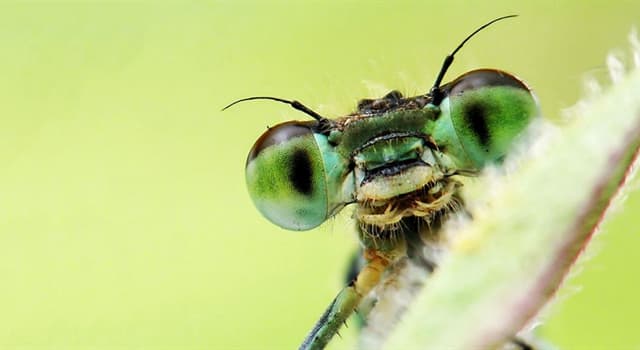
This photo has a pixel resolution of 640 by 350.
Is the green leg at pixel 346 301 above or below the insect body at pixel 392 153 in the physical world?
below

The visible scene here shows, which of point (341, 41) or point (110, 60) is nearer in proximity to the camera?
point (110, 60)

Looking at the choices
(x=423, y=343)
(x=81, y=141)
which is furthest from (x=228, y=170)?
(x=423, y=343)

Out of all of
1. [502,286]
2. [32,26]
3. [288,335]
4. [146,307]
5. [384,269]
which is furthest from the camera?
[32,26]

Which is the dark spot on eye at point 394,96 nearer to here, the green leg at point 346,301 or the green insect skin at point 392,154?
the green insect skin at point 392,154

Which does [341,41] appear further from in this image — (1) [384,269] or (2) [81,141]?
(1) [384,269]

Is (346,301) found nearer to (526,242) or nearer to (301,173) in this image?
(301,173)

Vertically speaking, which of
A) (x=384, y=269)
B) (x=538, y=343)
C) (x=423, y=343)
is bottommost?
(x=423, y=343)

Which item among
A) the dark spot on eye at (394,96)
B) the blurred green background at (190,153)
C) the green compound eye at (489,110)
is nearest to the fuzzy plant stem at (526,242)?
the green compound eye at (489,110)

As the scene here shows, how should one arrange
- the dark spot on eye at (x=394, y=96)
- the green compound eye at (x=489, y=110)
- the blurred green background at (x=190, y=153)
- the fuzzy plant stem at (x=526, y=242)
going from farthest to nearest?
the blurred green background at (x=190, y=153) < the dark spot on eye at (x=394, y=96) < the green compound eye at (x=489, y=110) < the fuzzy plant stem at (x=526, y=242)
